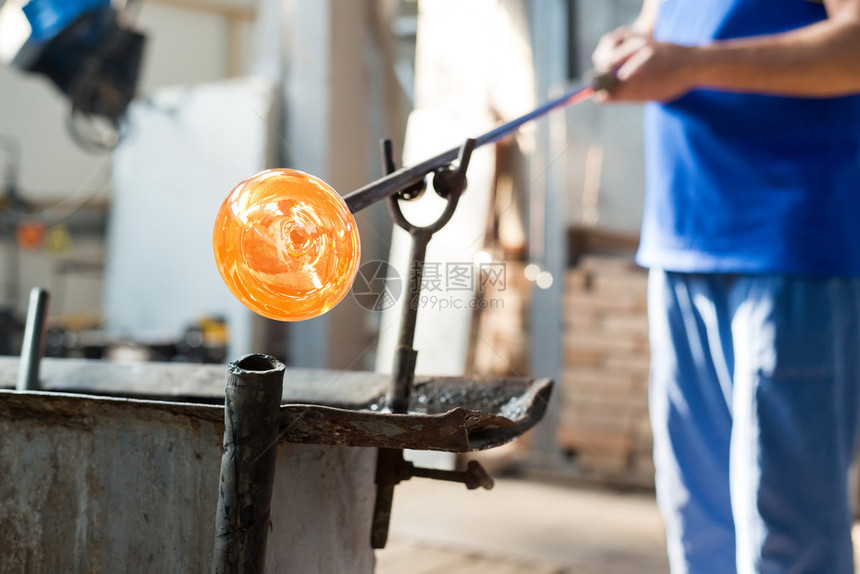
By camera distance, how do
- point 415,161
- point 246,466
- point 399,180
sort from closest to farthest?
point 246,466 → point 399,180 → point 415,161

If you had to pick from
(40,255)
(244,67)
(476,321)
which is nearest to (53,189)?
(40,255)

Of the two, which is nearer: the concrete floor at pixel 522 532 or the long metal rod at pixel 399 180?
the long metal rod at pixel 399 180

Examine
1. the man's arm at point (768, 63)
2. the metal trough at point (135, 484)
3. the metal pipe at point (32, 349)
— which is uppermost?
the man's arm at point (768, 63)

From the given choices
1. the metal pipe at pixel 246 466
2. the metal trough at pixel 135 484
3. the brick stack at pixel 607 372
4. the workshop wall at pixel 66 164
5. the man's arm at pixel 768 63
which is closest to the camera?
the metal pipe at pixel 246 466

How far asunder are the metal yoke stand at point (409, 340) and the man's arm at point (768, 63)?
347 millimetres

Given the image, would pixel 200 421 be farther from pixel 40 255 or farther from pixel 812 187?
pixel 40 255

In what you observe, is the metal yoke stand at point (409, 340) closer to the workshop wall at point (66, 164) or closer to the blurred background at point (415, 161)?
the blurred background at point (415, 161)

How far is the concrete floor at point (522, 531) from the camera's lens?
1970mm

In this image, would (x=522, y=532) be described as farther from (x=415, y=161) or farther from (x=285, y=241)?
(x=285, y=241)

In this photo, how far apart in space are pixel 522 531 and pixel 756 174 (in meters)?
1.44

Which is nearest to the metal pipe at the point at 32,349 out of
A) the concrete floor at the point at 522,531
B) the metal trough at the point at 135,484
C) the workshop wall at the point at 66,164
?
the metal trough at the point at 135,484

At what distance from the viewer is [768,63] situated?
97 centimetres

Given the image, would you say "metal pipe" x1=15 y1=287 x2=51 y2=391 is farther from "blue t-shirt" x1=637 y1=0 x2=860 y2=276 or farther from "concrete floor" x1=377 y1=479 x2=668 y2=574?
"concrete floor" x1=377 y1=479 x2=668 y2=574

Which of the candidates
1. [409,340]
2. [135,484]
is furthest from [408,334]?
[135,484]
